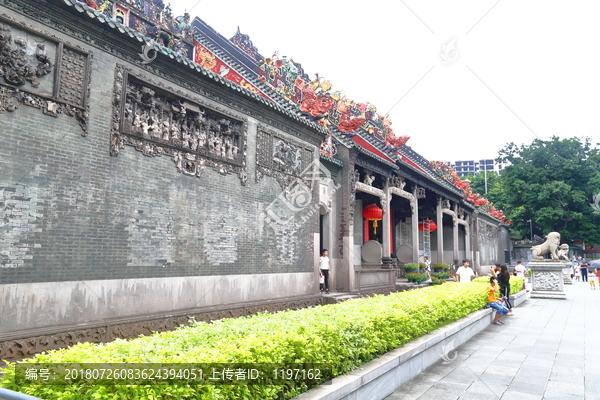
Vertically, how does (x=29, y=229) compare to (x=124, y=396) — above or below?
above

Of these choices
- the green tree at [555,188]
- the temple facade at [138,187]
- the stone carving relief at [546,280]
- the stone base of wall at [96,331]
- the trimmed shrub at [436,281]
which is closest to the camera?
the stone base of wall at [96,331]

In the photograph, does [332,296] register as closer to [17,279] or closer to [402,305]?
[402,305]

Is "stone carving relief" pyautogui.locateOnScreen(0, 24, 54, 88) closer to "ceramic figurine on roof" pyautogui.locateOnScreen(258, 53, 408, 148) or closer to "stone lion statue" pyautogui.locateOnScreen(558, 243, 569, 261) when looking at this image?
"ceramic figurine on roof" pyautogui.locateOnScreen(258, 53, 408, 148)

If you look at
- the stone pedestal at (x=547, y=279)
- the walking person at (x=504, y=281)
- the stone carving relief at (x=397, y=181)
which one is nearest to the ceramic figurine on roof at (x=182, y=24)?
the stone carving relief at (x=397, y=181)

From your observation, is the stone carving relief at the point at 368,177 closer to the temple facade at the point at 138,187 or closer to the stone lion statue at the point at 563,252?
the temple facade at the point at 138,187

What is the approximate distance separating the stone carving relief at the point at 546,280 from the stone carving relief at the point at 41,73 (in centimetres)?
1774

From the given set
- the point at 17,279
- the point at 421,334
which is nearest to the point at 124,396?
the point at 17,279

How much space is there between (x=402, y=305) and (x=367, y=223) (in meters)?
13.1

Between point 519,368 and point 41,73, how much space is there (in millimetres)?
8051

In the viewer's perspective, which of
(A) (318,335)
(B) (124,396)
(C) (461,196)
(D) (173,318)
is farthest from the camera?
(C) (461,196)

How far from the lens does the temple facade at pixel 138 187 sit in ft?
18.6

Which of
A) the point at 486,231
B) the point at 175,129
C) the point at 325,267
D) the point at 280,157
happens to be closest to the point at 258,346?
the point at 175,129

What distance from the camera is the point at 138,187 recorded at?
7.26 meters

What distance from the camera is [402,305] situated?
21.5 feet
